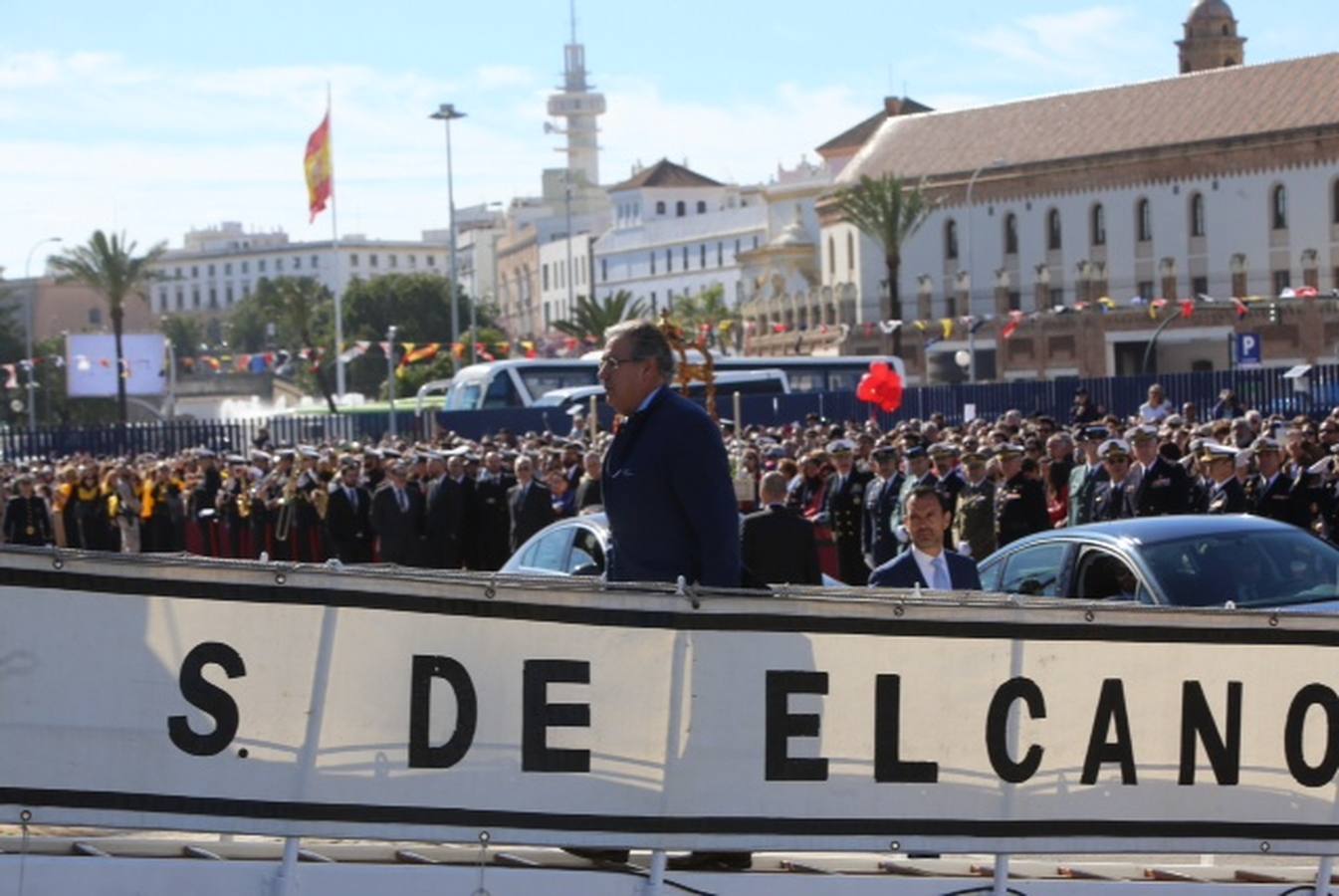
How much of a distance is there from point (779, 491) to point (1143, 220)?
261 feet

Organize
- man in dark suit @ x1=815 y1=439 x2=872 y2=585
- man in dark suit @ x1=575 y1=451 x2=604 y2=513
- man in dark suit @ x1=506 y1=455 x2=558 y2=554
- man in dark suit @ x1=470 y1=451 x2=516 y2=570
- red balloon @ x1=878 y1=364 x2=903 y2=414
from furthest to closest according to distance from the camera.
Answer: red balloon @ x1=878 y1=364 x2=903 y2=414
man in dark suit @ x1=470 y1=451 x2=516 y2=570
man in dark suit @ x1=506 y1=455 x2=558 y2=554
man in dark suit @ x1=575 y1=451 x2=604 y2=513
man in dark suit @ x1=815 y1=439 x2=872 y2=585

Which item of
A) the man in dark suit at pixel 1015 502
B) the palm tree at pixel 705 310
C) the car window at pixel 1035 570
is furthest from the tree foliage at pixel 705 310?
the car window at pixel 1035 570

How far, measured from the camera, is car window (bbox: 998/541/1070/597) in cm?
1247

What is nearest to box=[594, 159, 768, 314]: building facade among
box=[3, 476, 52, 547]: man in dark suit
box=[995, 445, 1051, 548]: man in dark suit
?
box=[3, 476, 52, 547]: man in dark suit

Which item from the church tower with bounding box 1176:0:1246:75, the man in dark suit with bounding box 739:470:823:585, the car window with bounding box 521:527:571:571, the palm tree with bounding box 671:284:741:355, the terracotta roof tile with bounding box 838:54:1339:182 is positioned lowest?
the car window with bounding box 521:527:571:571

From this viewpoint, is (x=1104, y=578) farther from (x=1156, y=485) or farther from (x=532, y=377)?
(x=532, y=377)

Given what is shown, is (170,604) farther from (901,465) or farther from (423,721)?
(901,465)

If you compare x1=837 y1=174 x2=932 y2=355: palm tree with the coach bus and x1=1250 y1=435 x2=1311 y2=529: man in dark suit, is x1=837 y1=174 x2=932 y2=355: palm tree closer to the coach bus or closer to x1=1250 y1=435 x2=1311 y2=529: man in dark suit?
the coach bus

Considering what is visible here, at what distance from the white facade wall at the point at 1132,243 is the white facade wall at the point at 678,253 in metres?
26.3

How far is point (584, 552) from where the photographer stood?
1581cm

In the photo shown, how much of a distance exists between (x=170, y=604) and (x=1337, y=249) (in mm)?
80941

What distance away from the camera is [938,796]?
6.31 meters

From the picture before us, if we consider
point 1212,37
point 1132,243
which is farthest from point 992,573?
point 1212,37

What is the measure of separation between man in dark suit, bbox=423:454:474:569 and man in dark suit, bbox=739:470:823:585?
12705 mm
